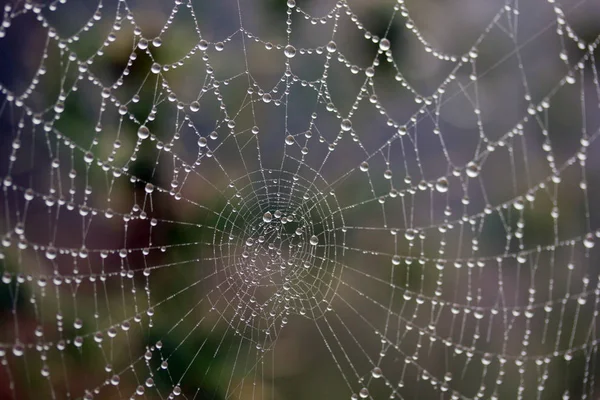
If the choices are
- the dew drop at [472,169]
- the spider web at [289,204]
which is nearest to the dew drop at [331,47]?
the spider web at [289,204]

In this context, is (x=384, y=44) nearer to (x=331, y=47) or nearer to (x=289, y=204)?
(x=331, y=47)

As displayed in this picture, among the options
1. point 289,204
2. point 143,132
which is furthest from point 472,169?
point 143,132

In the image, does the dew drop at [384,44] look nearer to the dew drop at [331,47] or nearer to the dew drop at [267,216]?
the dew drop at [331,47]

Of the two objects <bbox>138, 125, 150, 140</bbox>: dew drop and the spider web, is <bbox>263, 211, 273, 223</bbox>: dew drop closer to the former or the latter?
the spider web

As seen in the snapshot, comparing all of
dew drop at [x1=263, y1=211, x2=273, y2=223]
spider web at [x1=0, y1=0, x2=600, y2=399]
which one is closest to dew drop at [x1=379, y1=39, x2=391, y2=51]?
spider web at [x1=0, y1=0, x2=600, y2=399]

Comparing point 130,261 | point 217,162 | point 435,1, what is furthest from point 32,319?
point 435,1

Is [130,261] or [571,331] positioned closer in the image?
[130,261]

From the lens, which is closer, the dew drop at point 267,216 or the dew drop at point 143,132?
the dew drop at point 143,132

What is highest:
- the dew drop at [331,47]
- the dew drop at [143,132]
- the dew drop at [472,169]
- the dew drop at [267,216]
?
the dew drop at [331,47]

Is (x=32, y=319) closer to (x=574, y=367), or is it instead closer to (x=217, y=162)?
(x=217, y=162)
